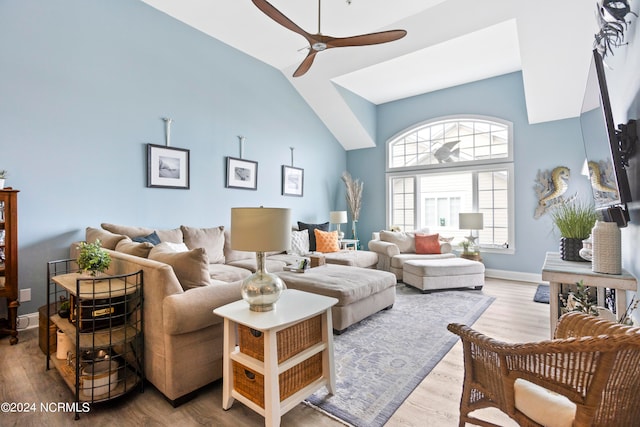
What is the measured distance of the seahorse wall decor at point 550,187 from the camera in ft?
15.2

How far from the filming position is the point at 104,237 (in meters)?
2.83

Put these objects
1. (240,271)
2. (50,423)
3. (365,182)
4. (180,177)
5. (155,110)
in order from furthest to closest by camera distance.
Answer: (365,182), (180,177), (155,110), (240,271), (50,423)

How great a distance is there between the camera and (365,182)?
689 centimetres

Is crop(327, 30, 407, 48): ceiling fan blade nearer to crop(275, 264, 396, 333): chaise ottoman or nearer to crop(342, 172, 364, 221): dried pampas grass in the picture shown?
crop(275, 264, 396, 333): chaise ottoman

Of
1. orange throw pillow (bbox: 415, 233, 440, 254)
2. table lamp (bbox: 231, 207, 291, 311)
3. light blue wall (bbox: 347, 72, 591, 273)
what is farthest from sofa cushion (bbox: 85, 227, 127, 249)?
light blue wall (bbox: 347, 72, 591, 273)

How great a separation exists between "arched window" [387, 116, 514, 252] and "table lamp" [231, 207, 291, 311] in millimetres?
4861

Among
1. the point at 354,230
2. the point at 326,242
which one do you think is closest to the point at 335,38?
the point at 326,242

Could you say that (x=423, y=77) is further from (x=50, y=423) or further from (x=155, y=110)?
(x=50, y=423)

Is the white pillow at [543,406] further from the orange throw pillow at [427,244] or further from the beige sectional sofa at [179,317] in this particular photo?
the orange throw pillow at [427,244]

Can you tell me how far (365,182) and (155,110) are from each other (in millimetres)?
4431

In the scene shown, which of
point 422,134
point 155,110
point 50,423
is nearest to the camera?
point 50,423

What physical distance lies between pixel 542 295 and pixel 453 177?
2509mm

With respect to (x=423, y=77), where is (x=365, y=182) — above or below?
below

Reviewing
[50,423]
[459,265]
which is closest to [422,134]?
[459,265]
